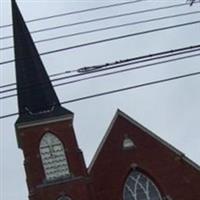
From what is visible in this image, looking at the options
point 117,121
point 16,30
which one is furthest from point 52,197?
point 16,30

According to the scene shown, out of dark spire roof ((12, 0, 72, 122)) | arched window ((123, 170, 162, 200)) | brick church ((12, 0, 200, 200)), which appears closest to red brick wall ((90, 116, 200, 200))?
brick church ((12, 0, 200, 200))

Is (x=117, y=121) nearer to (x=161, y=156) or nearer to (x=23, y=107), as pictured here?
(x=161, y=156)

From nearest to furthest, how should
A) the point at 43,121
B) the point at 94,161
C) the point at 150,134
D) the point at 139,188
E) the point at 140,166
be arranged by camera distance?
the point at 139,188 → the point at 43,121 → the point at 140,166 → the point at 94,161 → the point at 150,134

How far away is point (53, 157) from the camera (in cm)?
2941

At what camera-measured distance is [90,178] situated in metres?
29.1

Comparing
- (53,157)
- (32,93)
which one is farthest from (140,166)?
(32,93)

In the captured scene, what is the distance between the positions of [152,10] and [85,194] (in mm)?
16745

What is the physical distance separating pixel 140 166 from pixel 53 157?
13.3 feet

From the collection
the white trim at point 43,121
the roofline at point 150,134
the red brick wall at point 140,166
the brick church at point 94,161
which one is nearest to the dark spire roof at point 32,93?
the brick church at point 94,161

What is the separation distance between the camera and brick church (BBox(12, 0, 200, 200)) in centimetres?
2870

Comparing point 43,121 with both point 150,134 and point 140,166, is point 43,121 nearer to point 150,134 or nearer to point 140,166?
point 140,166

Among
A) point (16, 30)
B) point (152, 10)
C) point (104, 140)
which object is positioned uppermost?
point (16, 30)

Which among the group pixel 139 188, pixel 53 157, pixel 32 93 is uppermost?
pixel 32 93

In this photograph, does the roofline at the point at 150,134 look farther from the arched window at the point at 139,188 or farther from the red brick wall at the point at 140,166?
the arched window at the point at 139,188
